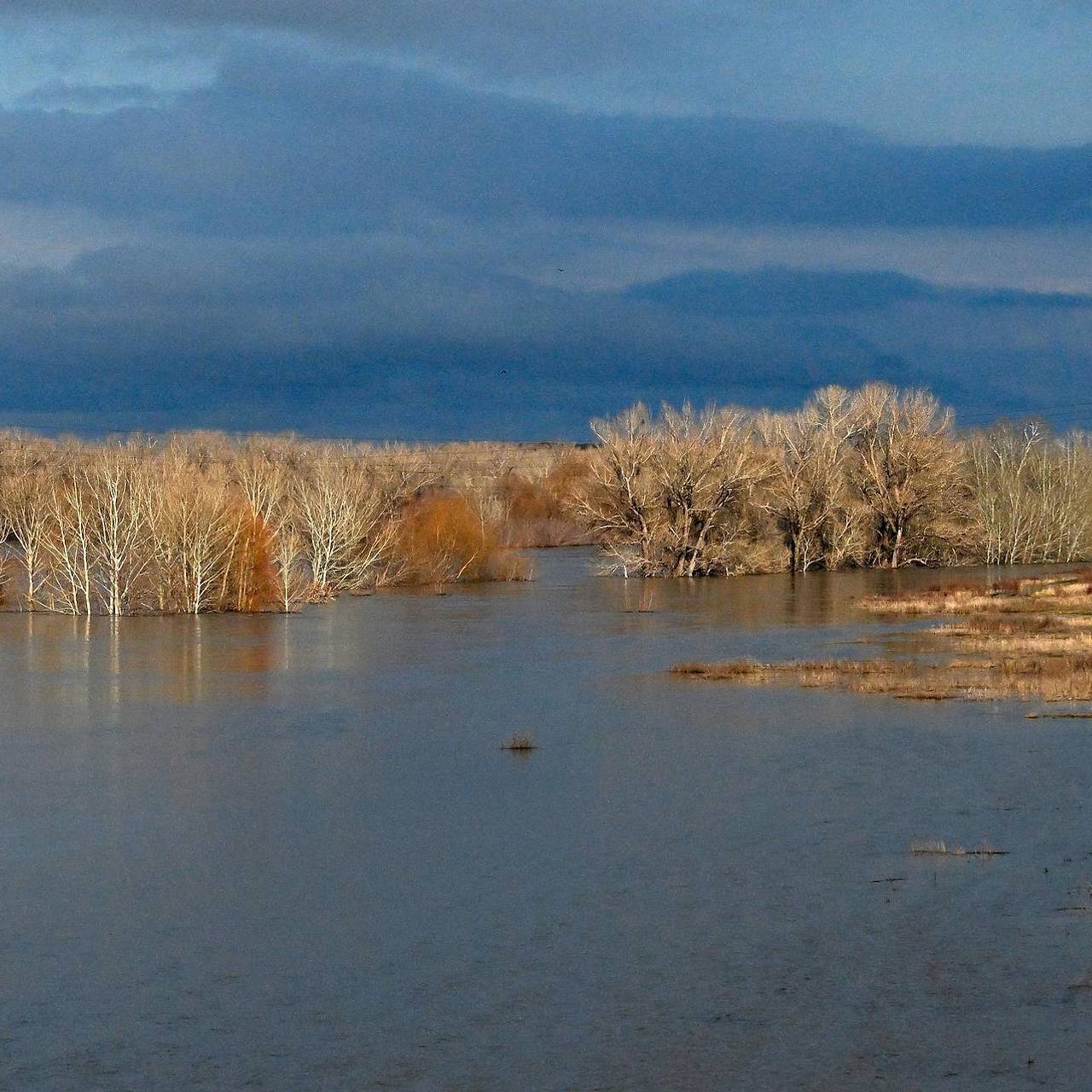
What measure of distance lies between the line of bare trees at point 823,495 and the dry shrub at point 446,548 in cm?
516

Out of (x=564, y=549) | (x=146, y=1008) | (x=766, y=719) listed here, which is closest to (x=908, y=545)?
(x=564, y=549)

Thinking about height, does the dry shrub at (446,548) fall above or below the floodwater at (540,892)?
above

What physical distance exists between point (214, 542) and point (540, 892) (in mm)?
29381

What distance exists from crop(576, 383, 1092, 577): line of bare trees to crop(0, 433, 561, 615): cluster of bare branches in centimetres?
627

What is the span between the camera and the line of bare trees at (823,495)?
58.9 metres

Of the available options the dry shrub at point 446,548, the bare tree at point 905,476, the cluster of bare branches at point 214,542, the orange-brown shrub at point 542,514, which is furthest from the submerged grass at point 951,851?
the orange-brown shrub at point 542,514

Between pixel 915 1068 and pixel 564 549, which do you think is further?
pixel 564 549

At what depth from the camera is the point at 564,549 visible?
85625 millimetres

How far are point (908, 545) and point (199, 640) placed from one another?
3898cm

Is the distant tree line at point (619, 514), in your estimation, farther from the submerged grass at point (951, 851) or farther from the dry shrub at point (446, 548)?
the submerged grass at point (951, 851)

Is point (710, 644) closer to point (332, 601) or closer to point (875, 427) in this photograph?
point (332, 601)

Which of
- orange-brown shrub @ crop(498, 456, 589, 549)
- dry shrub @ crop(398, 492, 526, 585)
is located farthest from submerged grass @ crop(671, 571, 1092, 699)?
orange-brown shrub @ crop(498, 456, 589, 549)

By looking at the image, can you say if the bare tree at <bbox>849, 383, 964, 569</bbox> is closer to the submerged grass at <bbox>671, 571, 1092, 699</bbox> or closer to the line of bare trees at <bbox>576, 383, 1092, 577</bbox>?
the line of bare trees at <bbox>576, 383, 1092, 577</bbox>

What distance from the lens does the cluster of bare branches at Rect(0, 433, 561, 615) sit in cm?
4016
